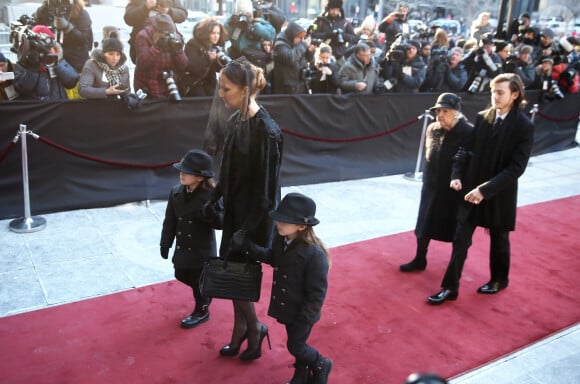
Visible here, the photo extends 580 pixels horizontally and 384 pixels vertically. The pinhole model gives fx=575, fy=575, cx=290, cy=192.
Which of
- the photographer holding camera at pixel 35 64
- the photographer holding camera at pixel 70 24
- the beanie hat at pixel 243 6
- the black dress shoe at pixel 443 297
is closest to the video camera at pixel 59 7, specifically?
the photographer holding camera at pixel 70 24

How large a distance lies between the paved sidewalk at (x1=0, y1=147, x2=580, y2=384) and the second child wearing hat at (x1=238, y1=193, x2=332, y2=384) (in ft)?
4.36

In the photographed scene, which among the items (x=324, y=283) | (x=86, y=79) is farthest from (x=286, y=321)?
(x=86, y=79)

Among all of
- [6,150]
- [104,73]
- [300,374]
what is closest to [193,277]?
[300,374]

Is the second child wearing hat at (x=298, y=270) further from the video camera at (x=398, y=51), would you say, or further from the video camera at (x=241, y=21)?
the video camera at (x=398, y=51)

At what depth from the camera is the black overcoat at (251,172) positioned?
143 inches

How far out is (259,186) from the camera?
145 inches

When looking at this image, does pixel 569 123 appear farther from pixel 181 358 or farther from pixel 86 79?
pixel 181 358

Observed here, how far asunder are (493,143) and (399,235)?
2.19 meters

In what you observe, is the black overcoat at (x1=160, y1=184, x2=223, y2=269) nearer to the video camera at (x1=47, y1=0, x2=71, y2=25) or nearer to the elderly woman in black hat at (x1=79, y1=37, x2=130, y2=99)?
the elderly woman in black hat at (x1=79, y1=37, x2=130, y2=99)

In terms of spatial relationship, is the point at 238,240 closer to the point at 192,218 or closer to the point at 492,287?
the point at 192,218

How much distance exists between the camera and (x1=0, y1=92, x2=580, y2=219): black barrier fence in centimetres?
655

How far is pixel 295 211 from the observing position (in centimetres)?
353

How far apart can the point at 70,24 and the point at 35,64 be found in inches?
83.4

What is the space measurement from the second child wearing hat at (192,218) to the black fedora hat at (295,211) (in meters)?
0.73
